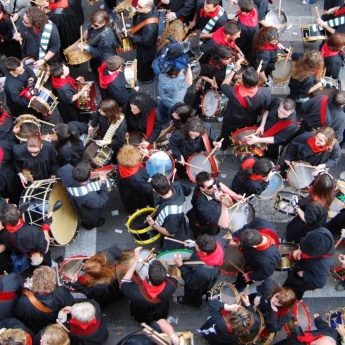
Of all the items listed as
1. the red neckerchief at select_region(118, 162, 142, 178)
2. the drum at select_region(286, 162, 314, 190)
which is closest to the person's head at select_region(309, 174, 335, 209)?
the drum at select_region(286, 162, 314, 190)

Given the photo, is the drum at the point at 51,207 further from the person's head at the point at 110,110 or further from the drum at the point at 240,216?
the drum at the point at 240,216

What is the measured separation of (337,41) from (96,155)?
4.18 metres

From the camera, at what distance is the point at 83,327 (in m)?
6.16

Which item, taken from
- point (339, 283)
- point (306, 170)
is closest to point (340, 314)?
point (339, 283)

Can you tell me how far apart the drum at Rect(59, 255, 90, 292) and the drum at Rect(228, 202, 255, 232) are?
6.70 ft

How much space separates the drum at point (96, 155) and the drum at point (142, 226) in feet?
3.08

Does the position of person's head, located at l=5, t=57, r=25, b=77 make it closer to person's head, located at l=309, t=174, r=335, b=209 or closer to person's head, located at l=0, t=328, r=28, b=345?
person's head, located at l=0, t=328, r=28, b=345

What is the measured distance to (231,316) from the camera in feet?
20.0

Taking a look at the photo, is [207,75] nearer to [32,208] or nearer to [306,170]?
[306,170]

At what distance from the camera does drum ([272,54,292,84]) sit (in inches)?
364

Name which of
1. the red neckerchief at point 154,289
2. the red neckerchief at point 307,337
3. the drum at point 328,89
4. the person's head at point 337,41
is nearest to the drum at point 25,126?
the red neckerchief at point 154,289

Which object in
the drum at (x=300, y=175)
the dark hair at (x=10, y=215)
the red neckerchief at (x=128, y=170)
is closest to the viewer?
the dark hair at (x=10, y=215)

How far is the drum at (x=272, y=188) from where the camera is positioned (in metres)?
7.80

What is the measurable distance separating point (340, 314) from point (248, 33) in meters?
4.88
